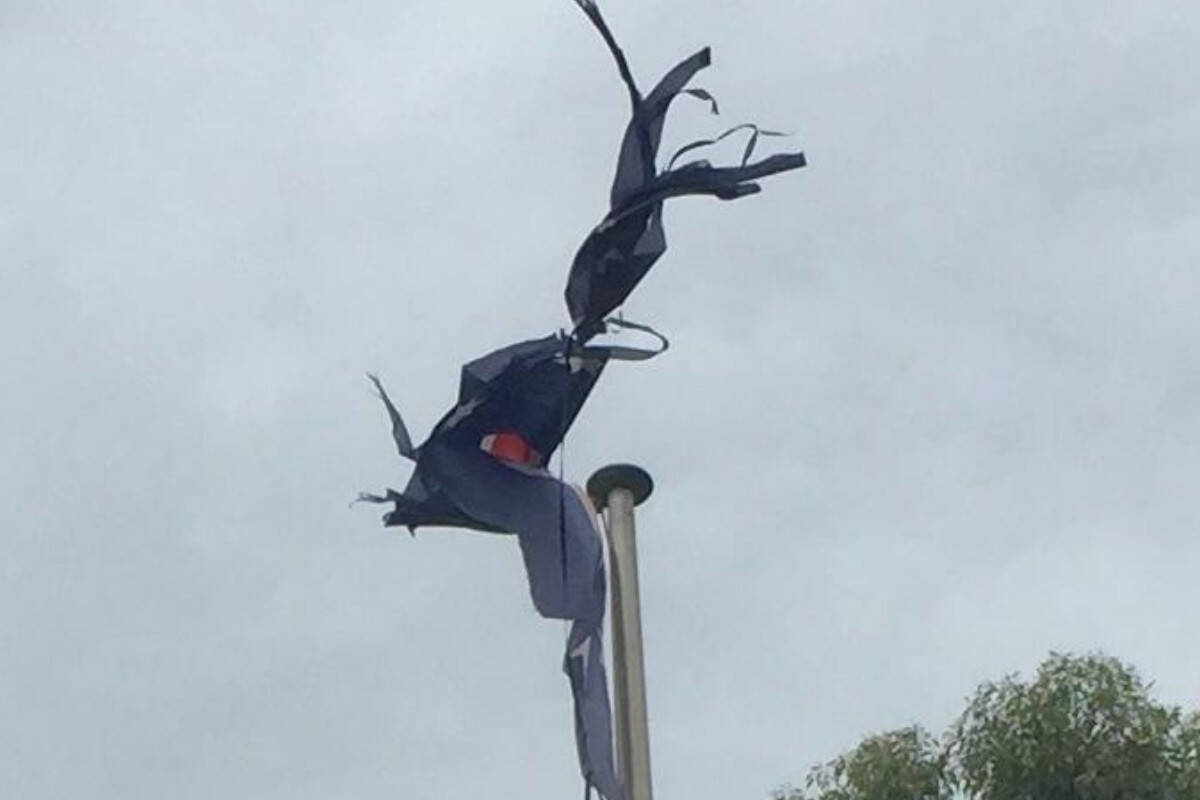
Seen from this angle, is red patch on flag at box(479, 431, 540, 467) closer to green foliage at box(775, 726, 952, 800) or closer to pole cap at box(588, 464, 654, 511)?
pole cap at box(588, 464, 654, 511)

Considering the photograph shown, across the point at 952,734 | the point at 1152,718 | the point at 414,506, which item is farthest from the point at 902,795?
the point at 414,506

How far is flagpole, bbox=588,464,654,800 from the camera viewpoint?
865cm

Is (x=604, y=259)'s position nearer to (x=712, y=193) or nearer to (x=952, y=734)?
(x=712, y=193)

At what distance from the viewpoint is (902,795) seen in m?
15.7

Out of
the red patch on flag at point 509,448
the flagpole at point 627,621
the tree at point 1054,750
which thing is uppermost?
the tree at point 1054,750

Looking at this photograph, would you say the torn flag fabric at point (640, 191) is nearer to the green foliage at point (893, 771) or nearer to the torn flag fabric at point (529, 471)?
the torn flag fabric at point (529, 471)

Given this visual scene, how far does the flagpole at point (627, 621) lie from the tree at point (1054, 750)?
679 centimetres

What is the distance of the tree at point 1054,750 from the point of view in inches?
604

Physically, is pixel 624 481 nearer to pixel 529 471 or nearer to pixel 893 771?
pixel 529 471

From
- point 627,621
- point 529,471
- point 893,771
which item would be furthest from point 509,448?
point 893,771

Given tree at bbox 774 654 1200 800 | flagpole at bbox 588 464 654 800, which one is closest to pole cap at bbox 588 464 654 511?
flagpole at bbox 588 464 654 800

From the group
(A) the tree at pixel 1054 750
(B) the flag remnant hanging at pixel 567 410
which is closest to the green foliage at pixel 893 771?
(A) the tree at pixel 1054 750

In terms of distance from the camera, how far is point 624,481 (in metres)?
9.20

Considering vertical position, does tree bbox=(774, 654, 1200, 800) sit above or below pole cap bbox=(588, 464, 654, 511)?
above
